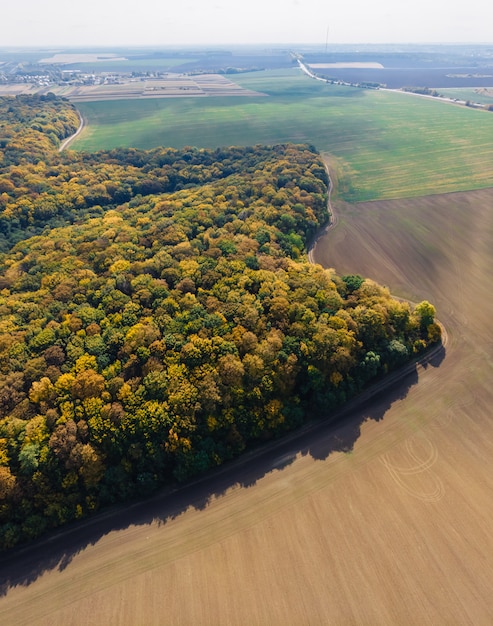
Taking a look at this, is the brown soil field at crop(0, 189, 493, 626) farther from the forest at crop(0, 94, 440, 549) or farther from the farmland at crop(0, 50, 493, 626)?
the forest at crop(0, 94, 440, 549)

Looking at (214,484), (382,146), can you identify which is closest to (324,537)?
(214,484)

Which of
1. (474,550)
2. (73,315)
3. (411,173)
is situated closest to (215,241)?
(73,315)

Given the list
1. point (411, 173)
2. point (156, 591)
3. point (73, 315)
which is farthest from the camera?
point (411, 173)

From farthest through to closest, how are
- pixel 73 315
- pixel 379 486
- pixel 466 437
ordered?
pixel 73 315 < pixel 466 437 < pixel 379 486

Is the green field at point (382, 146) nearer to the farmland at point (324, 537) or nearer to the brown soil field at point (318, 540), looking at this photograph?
the farmland at point (324, 537)

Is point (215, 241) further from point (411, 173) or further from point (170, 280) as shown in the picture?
point (411, 173)

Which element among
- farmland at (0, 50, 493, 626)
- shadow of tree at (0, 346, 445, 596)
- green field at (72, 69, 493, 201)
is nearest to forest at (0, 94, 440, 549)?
shadow of tree at (0, 346, 445, 596)
